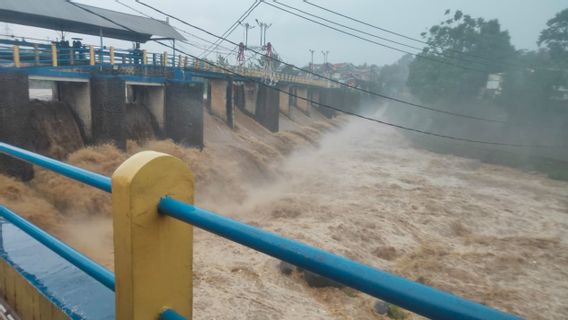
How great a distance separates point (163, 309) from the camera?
1190mm

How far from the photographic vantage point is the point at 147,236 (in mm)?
1112

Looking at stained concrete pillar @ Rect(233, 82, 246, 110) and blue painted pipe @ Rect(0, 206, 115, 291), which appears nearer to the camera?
blue painted pipe @ Rect(0, 206, 115, 291)

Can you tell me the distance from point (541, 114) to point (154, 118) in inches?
1158

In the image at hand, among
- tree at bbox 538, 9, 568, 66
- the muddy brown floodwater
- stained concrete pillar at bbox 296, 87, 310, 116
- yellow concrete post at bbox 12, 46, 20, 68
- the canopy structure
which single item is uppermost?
tree at bbox 538, 9, 568, 66

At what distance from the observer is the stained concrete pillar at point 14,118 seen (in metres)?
9.76

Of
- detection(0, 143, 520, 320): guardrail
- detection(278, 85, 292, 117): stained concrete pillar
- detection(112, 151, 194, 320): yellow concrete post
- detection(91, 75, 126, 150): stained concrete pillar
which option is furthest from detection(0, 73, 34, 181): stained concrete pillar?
detection(278, 85, 292, 117): stained concrete pillar

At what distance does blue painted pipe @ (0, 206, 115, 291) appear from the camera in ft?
4.89

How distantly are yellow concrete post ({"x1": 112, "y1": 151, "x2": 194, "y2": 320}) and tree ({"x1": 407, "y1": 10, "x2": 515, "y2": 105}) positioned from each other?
36740 mm

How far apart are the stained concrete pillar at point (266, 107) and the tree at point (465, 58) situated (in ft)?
52.9

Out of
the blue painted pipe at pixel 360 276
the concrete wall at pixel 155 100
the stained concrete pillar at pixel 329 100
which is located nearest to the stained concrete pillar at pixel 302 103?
the stained concrete pillar at pixel 329 100

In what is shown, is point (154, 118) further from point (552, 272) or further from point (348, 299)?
point (552, 272)

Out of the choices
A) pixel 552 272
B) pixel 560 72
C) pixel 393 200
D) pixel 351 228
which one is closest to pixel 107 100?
pixel 351 228

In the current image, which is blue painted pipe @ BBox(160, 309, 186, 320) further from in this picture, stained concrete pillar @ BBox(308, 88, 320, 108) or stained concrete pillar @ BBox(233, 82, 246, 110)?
stained concrete pillar @ BBox(308, 88, 320, 108)

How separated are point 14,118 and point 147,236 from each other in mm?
11421
